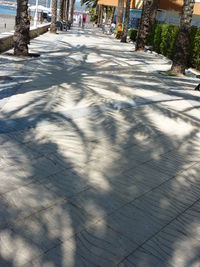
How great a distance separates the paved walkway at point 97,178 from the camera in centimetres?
314

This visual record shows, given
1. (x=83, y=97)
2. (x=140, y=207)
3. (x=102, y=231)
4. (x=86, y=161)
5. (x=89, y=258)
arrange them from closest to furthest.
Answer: (x=89, y=258)
(x=102, y=231)
(x=140, y=207)
(x=86, y=161)
(x=83, y=97)

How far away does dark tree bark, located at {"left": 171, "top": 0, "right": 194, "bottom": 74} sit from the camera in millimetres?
12711

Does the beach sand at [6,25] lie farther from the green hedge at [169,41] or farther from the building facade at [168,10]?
the green hedge at [169,41]

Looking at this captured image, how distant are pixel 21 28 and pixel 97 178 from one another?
10.7m

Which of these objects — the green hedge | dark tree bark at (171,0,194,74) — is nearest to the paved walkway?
dark tree bark at (171,0,194,74)

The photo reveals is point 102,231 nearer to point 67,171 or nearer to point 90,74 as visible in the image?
point 67,171

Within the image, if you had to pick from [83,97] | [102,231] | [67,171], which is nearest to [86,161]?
[67,171]

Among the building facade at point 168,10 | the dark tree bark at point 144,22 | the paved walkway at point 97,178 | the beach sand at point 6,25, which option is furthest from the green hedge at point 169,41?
the beach sand at point 6,25

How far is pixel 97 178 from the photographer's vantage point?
174 inches

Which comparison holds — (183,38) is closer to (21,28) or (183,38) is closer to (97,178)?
(21,28)

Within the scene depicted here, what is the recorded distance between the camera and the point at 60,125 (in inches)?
244

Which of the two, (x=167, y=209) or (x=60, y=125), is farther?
(x=60, y=125)

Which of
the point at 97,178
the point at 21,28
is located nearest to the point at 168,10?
the point at 21,28

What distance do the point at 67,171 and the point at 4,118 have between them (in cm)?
225
